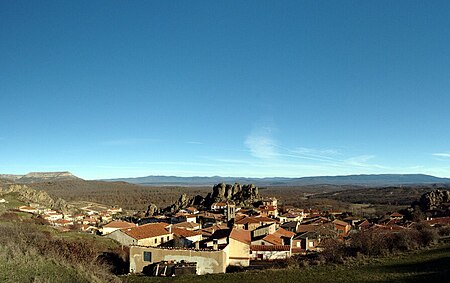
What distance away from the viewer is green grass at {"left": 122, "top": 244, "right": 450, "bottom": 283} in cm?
2236

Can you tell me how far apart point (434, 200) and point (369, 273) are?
60.6 metres

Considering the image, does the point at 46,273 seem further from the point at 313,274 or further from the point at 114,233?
the point at 114,233

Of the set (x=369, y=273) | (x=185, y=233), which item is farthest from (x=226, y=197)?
(x=369, y=273)

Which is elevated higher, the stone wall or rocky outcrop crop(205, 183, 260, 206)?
rocky outcrop crop(205, 183, 260, 206)

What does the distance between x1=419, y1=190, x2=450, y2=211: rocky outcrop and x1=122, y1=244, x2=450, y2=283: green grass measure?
49030mm

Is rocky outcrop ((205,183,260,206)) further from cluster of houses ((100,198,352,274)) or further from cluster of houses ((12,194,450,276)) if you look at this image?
cluster of houses ((100,198,352,274))

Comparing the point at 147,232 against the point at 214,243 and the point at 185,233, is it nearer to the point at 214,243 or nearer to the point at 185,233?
the point at 185,233

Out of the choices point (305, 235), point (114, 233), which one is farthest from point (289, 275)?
point (114, 233)

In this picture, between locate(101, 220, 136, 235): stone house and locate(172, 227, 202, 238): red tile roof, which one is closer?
locate(172, 227, 202, 238): red tile roof

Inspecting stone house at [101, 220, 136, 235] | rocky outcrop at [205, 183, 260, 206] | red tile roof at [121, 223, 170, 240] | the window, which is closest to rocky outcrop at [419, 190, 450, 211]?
rocky outcrop at [205, 183, 260, 206]

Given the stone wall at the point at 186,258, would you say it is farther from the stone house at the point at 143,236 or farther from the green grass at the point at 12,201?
the green grass at the point at 12,201

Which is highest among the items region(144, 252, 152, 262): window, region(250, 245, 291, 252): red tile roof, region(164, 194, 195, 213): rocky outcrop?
region(164, 194, 195, 213): rocky outcrop

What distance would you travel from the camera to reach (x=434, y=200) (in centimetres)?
7588

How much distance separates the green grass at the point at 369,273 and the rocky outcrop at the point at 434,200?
4903 cm
